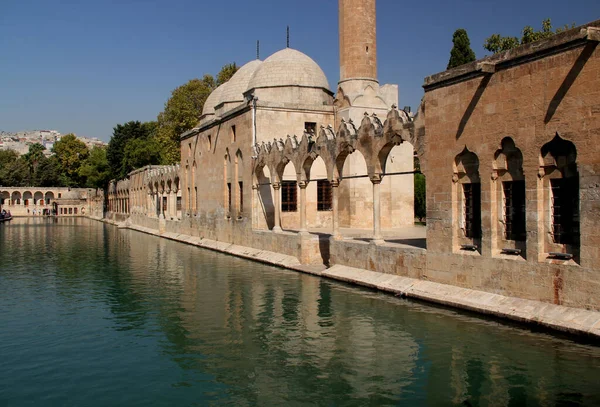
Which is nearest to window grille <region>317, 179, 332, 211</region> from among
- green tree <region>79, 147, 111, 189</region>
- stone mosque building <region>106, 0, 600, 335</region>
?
stone mosque building <region>106, 0, 600, 335</region>

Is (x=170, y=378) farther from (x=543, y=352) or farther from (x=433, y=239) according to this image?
(x=433, y=239)

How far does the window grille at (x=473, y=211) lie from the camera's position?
11.3 m

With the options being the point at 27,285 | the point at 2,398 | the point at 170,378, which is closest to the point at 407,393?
the point at 170,378

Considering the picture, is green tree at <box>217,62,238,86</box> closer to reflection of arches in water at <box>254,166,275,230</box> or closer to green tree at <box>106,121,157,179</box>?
green tree at <box>106,121,157,179</box>

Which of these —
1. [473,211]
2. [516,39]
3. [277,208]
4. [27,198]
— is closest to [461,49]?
[516,39]

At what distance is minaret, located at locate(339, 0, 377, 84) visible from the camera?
73.3ft

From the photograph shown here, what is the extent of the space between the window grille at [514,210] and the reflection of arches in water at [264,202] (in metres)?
12.3

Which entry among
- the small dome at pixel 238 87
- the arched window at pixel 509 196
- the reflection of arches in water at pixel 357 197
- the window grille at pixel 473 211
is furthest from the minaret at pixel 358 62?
the arched window at pixel 509 196

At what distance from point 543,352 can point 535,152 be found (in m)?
3.51

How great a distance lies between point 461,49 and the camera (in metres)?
29.4

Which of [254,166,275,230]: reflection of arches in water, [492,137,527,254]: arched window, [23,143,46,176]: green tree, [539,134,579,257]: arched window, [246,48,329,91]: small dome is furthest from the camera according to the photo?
[23,143,46,176]: green tree

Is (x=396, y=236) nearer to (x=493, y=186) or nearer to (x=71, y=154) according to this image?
(x=493, y=186)

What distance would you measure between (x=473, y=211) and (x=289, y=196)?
12843 mm

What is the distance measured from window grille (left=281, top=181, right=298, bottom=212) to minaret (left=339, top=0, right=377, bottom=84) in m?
4.87
